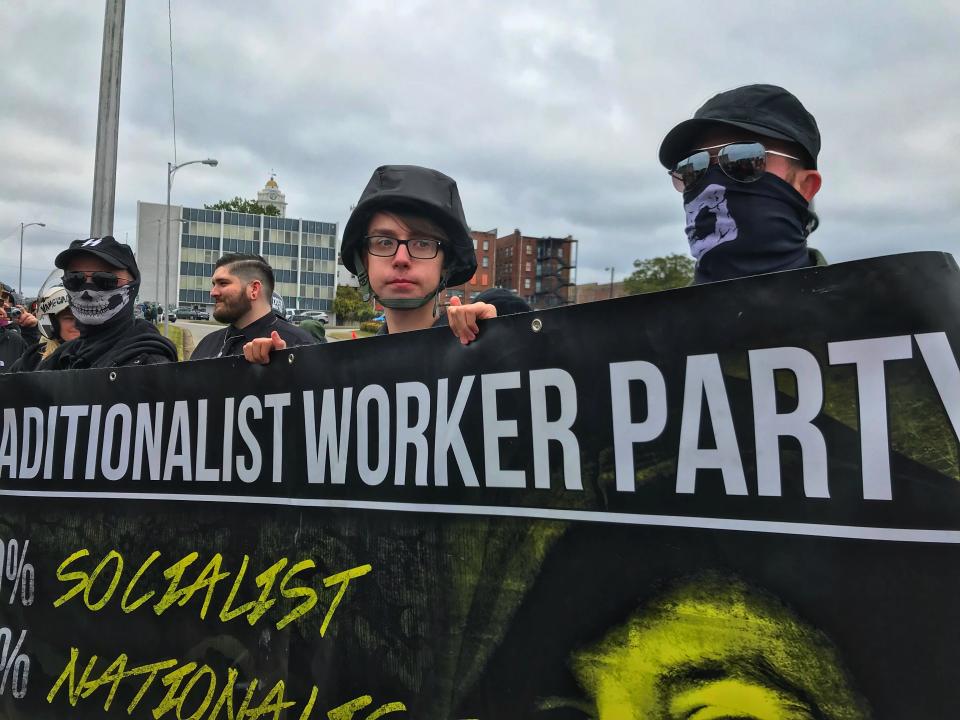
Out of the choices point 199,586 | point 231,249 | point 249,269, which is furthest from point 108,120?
point 231,249

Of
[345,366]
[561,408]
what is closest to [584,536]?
[561,408]

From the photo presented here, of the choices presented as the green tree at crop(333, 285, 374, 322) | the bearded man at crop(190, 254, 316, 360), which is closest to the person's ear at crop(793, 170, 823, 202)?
the bearded man at crop(190, 254, 316, 360)

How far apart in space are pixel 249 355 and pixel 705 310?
1.40 metres

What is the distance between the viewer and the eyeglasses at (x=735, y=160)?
183 cm

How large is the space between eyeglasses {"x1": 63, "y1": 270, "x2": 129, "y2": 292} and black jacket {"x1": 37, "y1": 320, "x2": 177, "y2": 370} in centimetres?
20

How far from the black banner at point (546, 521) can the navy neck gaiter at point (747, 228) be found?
44 centimetres

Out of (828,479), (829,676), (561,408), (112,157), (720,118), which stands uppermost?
(112,157)

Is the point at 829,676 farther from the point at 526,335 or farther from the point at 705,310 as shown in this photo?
the point at 526,335

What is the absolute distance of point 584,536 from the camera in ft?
4.92

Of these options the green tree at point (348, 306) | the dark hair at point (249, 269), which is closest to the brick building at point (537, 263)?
the green tree at point (348, 306)

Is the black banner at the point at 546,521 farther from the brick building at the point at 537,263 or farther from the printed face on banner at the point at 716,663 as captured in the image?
the brick building at the point at 537,263

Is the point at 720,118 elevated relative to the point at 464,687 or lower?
elevated

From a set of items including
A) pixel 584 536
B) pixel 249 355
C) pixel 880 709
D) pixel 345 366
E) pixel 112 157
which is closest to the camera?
pixel 880 709

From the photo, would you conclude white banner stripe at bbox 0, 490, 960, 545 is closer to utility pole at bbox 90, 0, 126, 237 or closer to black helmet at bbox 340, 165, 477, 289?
black helmet at bbox 340, 165, 477, 289
